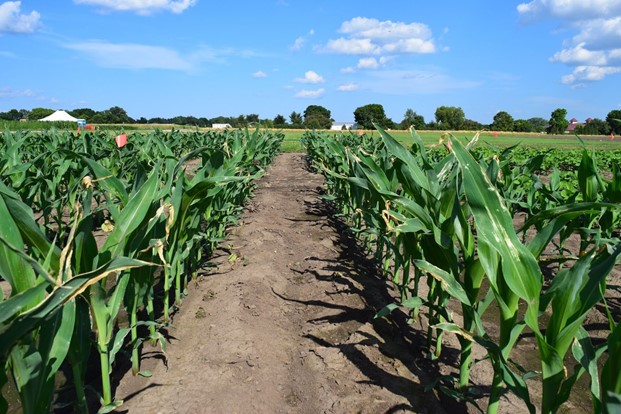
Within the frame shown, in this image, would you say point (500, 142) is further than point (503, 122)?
No

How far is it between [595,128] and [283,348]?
8066 centimetres

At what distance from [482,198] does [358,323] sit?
74.4 inches

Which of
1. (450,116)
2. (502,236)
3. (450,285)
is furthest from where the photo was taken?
(450,116)

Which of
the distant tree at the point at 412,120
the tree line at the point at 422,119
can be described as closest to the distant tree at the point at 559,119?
the tree line at the point at 422,119

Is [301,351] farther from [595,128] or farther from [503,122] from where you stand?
[503,122]

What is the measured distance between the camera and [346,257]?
493cm

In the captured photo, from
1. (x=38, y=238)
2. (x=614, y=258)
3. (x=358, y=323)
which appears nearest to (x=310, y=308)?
(x=358, y=323)

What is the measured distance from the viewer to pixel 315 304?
3.63 m

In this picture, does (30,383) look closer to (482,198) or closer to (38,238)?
(38,238)

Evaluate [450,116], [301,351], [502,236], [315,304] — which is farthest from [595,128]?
[502,236]

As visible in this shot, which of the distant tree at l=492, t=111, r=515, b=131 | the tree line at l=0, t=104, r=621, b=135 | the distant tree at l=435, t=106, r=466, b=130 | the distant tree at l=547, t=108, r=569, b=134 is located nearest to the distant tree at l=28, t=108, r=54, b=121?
the tree line at l=0, t=104, r=621, b=135

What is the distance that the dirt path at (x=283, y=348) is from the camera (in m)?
2.37

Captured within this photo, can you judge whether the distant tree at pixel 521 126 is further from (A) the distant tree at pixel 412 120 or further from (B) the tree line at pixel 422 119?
(A) the distant tree at pixel 412 120

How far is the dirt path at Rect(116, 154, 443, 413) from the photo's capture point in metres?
2.37
